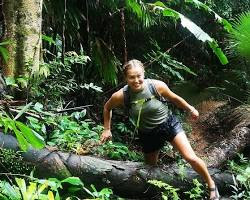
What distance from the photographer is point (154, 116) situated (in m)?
4.70

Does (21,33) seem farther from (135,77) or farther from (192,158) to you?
(192,158)

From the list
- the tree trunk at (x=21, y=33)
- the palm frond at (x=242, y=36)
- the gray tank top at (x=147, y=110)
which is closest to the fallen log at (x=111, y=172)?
the gray tank top at (x=147, y=110)

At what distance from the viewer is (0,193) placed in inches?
126

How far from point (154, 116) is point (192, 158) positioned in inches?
24.8

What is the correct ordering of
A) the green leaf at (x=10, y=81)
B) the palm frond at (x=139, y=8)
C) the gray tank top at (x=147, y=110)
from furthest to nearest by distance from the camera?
1. the palm frond at (x=139, y=8)
2. the gray tank top at (x=147, y=110)
3. the green leaf at (x=10, y=81)

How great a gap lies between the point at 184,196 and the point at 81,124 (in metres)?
1.90

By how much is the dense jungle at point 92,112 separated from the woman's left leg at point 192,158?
166mm

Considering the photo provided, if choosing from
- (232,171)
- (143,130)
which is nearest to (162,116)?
(143,130)

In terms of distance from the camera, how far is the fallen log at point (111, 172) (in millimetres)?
4230

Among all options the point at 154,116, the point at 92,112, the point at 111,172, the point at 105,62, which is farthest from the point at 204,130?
the point at 111,172

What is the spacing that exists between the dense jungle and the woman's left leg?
17cm

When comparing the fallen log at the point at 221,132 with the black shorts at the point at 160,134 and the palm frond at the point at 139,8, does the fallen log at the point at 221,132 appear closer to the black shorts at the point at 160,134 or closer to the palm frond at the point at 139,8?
the black shorts at the point at 160,134

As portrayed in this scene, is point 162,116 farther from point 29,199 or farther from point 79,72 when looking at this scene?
point 79,72

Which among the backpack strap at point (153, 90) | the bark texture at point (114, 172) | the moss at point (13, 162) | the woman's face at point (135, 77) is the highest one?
the woman's face at point (135, 77)
